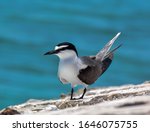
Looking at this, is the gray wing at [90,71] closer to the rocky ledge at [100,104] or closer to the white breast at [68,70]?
the white breast at [68,70]

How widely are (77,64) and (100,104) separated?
0.66 meters

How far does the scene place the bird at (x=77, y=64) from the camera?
11.2m

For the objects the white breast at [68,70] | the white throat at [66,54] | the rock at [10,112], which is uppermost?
the white throat at [66,54]

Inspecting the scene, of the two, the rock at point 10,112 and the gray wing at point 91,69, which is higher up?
the gray wing at point 91,69

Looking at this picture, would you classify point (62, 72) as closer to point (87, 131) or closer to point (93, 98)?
point (93, 98)

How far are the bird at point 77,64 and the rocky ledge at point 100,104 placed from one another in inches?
8.2

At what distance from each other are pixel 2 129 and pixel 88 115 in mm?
753

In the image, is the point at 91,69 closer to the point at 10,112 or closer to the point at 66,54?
the point at 66,54

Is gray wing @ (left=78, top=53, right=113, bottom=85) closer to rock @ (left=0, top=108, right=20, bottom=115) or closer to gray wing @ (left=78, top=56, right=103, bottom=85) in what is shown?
gray wing @ (left=78, top=56, right=103, bottom=85)

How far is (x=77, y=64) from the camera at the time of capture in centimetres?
1138

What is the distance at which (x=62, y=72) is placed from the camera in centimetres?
1130

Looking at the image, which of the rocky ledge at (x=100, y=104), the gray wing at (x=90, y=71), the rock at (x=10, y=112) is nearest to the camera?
the rocky ledge at (x=100, y=104)

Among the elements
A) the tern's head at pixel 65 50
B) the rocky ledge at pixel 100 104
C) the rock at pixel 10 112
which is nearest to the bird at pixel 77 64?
the tern's head at pixel 65 50

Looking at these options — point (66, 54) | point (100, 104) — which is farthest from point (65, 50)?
point (100, 104)
